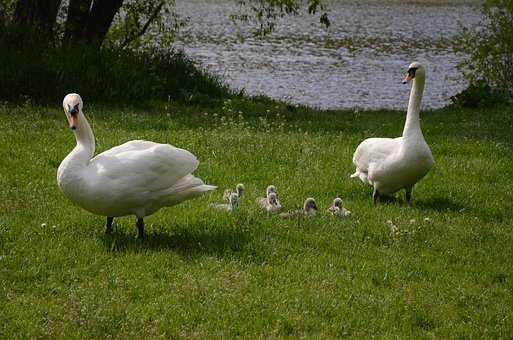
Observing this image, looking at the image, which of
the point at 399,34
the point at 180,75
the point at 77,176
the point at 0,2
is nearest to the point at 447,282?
the point at 77,176

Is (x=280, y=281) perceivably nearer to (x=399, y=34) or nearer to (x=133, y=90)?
(x=133, y=90)

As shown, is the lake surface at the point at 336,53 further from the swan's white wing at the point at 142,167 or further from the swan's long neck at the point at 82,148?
the swan's long neck at the point at 82,148

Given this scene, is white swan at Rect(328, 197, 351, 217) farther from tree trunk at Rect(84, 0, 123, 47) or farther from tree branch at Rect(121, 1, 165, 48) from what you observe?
tree branch at Rect(121, 1, 165, 48)

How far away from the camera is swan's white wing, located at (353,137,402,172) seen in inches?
403

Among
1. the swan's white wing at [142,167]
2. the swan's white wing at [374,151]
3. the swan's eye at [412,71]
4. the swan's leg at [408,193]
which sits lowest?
the swan's leg at [408,193]

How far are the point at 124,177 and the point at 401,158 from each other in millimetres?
3627

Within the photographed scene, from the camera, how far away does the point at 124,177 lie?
7770 millimetres

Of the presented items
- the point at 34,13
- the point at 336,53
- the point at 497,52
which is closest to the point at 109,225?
the point at 34,13

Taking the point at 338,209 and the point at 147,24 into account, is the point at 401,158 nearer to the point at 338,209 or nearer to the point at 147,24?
the point at 338,209

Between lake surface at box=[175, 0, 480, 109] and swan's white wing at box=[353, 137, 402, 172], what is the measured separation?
1191cm

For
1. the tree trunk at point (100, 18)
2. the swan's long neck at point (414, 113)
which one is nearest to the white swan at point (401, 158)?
the swan's long neck at point (414, 113)

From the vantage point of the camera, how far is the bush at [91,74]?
52.4 feet

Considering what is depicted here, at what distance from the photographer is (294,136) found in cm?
1389

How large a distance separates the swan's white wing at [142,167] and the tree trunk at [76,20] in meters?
11.5
